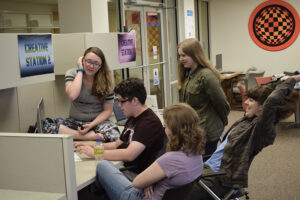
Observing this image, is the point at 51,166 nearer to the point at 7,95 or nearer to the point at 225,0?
the point at 7,95

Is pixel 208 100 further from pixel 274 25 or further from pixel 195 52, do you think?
pixel 274 25

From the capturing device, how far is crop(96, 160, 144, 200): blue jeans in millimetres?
2283

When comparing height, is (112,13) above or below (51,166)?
above

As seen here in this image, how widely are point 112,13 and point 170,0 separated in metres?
2.13

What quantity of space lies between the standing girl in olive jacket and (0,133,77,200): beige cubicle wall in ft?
4.67

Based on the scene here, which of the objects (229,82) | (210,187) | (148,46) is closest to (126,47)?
(210,187)

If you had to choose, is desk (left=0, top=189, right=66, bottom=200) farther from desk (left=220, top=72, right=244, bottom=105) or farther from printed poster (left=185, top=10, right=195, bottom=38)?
desk (left=220, top=72, right=244, bottom=105)

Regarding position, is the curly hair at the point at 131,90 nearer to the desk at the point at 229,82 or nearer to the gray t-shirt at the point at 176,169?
the gray t-shirt at the point at 176,169

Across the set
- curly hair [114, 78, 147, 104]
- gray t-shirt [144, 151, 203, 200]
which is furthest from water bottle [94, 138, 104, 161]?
gray t-shirt [144, 151, 203, 200]

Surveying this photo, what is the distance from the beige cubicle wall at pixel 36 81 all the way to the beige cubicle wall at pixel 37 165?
62 centimetres

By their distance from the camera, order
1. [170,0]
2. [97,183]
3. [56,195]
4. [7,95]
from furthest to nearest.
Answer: [170,0]
[7,95]
[97,183]
[56,195]

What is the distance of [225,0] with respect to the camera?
30.0 ft

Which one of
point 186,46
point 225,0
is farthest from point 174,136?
point 225,0

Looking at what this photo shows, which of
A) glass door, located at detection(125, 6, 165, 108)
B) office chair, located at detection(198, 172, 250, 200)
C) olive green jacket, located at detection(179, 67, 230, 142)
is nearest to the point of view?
office chair, located at detection(198, 172, 250, 200)
